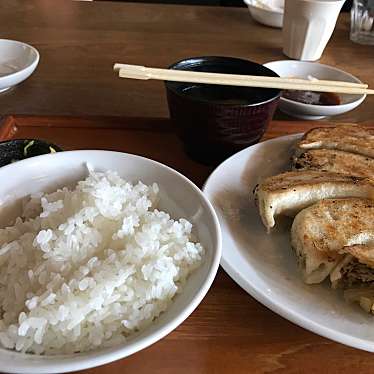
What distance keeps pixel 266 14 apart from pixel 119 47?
0.74 m

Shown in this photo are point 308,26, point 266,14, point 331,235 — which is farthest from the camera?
point 266,14

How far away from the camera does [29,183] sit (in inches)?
42.4

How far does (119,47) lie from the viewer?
2.16m

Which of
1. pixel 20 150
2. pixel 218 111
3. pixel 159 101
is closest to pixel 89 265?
pixel 20 150

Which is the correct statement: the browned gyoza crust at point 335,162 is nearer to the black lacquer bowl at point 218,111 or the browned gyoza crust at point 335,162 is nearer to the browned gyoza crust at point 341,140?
the browned gyoza crust at point 341,140

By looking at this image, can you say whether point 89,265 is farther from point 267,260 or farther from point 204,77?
point 204,77

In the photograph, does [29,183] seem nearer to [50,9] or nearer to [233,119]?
[233,119]

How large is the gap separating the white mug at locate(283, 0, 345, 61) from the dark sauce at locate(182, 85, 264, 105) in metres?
0.73

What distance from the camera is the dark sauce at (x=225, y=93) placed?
1390 millimetres

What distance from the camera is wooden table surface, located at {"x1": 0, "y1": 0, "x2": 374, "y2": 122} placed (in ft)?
5.66

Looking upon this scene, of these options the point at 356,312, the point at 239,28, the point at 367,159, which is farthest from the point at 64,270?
the point at 239,28

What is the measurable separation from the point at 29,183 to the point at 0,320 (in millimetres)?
327

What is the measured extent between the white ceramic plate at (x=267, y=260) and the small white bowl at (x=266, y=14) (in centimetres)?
116

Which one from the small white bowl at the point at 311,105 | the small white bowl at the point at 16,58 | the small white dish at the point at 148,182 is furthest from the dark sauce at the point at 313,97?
the small white bowl at the point at 16,58
